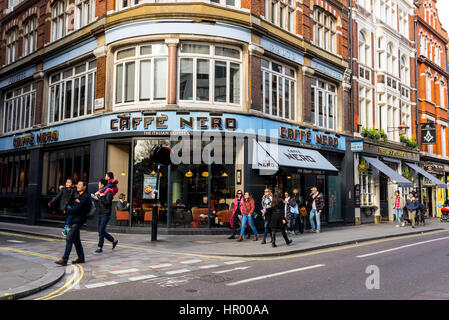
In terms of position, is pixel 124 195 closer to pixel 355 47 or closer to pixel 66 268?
pixel 66 268

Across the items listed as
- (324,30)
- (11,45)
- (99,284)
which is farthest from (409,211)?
(11,45)

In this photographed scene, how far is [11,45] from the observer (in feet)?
79.5

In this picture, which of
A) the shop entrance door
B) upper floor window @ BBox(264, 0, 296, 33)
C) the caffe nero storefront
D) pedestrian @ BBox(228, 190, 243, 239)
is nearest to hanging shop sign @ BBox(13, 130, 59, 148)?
the caffe nero storefront

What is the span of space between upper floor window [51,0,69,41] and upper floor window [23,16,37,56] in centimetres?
A: 213

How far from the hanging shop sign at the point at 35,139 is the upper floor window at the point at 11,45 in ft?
18.0

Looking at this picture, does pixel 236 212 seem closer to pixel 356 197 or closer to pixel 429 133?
pixel 356 197

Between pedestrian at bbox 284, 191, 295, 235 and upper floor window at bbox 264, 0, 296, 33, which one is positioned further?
upper floor window at bbox 264, 0, 296, 33

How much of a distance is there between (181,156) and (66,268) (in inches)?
295

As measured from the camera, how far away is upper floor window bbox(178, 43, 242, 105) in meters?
15.5

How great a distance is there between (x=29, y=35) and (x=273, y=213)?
18.6 metres

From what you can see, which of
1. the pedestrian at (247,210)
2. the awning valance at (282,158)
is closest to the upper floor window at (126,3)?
the awning valance at (282,158)

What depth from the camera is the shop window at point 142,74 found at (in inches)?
614

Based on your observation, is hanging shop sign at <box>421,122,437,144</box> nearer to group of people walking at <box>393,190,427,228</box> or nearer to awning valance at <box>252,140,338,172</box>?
group of people walking at <box>393,190,427,228</box>
